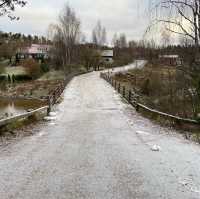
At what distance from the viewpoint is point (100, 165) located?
24.8ft

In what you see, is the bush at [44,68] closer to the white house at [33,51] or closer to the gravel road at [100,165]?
the white house at [33,51]

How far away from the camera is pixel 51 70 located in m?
79.1

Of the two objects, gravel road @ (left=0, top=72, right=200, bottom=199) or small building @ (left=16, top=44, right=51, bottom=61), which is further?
small building @ (left=16, top=44, right=51, bottom=61)

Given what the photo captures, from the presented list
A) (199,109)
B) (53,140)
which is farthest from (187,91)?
(53,140)

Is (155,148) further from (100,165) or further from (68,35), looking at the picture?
(68,35)

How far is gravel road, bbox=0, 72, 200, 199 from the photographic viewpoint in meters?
5.82

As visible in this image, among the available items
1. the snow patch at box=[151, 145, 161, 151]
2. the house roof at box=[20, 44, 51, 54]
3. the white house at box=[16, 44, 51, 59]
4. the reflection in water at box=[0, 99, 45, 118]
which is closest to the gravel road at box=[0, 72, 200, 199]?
the snow patch at box=[151, 145, 161, 151]

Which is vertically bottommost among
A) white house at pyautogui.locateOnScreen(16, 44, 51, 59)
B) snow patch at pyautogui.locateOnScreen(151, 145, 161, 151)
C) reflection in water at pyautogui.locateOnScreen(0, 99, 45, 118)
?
reflection in water at pyautogui.locateOnScreen(0, 99, 45, 118)

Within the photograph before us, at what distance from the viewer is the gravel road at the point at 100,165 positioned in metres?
5.82

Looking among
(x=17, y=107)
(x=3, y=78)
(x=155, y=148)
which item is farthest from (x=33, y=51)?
(x=155, y=148)

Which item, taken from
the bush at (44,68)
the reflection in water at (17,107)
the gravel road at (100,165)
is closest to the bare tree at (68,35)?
the bush at (44,68)

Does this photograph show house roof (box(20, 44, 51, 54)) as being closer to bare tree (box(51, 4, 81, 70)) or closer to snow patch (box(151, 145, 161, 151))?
bare tree (box(51, 4, 81, 70))

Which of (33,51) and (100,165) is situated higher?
(33,51)

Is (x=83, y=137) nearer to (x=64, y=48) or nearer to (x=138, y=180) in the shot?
(x=138, y=180)
